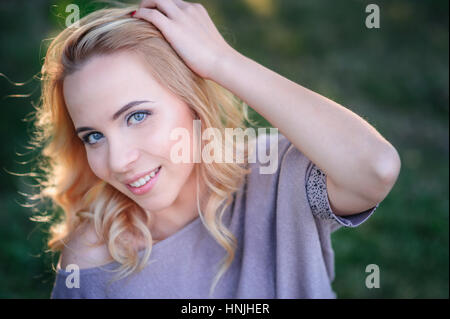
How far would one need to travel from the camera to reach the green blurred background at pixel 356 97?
129 inches

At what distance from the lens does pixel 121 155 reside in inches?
66.7

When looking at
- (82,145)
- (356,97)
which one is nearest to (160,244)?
(82,145)

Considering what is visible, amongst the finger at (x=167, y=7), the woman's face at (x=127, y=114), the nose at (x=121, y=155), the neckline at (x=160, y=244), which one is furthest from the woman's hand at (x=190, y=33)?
the neckline at (x=160, y=244)

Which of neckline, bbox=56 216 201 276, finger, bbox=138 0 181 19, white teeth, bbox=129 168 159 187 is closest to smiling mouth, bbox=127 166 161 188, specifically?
white teeth, bbox=129 168 159 187

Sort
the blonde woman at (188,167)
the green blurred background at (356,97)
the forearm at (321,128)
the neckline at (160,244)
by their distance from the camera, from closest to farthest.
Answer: the forearm at (321,128) < the blonde woman at (188,167) < the neckline at (160,244) < the green blurred background at (356,97)

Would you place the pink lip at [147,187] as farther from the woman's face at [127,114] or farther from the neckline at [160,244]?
the neckline at [160,244]

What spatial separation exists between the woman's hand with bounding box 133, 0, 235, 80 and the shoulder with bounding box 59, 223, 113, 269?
0.96 metres

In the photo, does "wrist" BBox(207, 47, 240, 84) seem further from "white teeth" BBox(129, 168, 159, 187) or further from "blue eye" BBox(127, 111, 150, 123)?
"white teeth" BBox(129, 168, 159, 187)

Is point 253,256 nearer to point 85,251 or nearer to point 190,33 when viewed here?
point 85,251

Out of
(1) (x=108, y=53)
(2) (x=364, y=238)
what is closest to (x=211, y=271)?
(1) (x=108, y=53)

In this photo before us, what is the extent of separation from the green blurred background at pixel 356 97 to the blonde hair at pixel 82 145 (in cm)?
34

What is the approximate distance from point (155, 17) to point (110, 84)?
0.32 metres

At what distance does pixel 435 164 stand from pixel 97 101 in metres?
3.63
